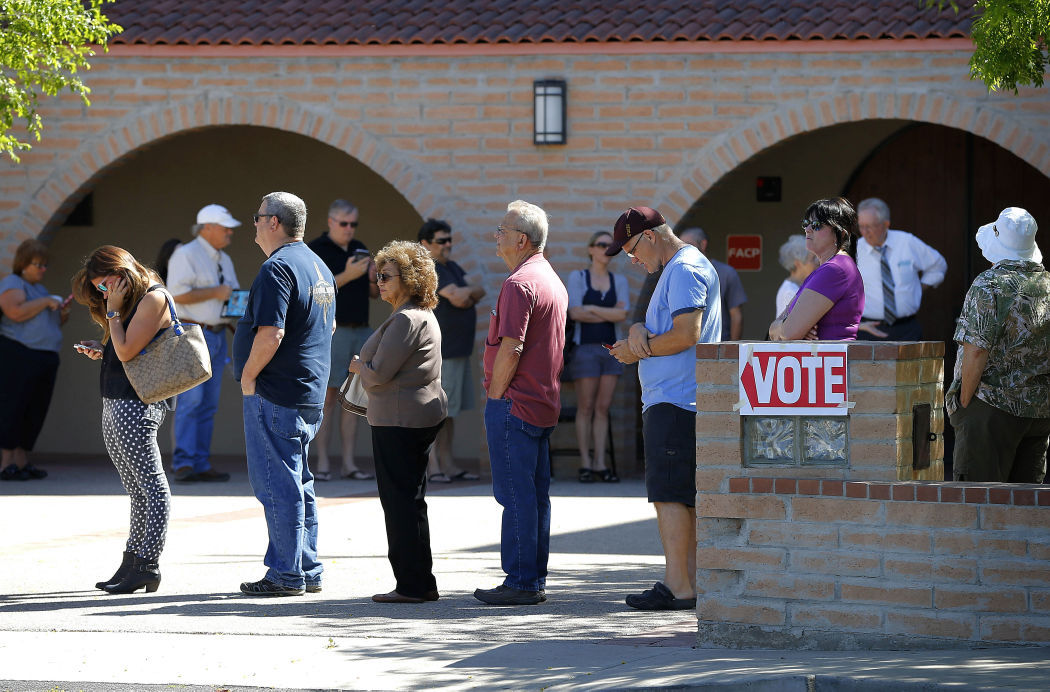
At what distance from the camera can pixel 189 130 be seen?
1314 centimetres

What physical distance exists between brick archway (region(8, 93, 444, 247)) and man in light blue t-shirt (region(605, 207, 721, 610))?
5.92 metres

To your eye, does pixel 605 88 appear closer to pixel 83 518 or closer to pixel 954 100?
pixel 954 100

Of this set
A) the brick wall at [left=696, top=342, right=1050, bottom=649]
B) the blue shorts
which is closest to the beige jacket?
the brick wall at [left=696, top=342, right=1050, bottom=649]

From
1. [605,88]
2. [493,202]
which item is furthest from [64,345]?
[605,88]

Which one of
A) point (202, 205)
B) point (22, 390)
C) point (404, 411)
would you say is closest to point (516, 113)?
point (202, 205)

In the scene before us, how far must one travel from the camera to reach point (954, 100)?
11.9 meters

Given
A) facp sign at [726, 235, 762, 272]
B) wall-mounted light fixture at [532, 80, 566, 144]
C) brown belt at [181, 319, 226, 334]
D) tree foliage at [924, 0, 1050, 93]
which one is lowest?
brown belt at [181, 319, 226, 334]

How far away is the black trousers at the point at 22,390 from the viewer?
39.8 ft

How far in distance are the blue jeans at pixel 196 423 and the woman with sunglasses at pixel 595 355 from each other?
113 inches

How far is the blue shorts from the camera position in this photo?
477 inches

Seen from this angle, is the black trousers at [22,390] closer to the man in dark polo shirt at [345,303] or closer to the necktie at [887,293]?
the man in dark polo shirt at [345,303]

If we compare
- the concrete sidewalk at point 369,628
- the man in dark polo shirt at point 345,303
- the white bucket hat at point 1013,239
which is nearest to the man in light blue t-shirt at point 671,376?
the concrete sidewalk at point 369,628

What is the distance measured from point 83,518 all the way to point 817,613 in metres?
5.69

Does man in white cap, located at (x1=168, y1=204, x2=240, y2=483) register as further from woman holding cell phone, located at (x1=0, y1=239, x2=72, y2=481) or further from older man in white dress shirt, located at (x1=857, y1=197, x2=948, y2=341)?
older man in white dress shirt, located at (x1=857, y1=197, x2=948, y2=341)
